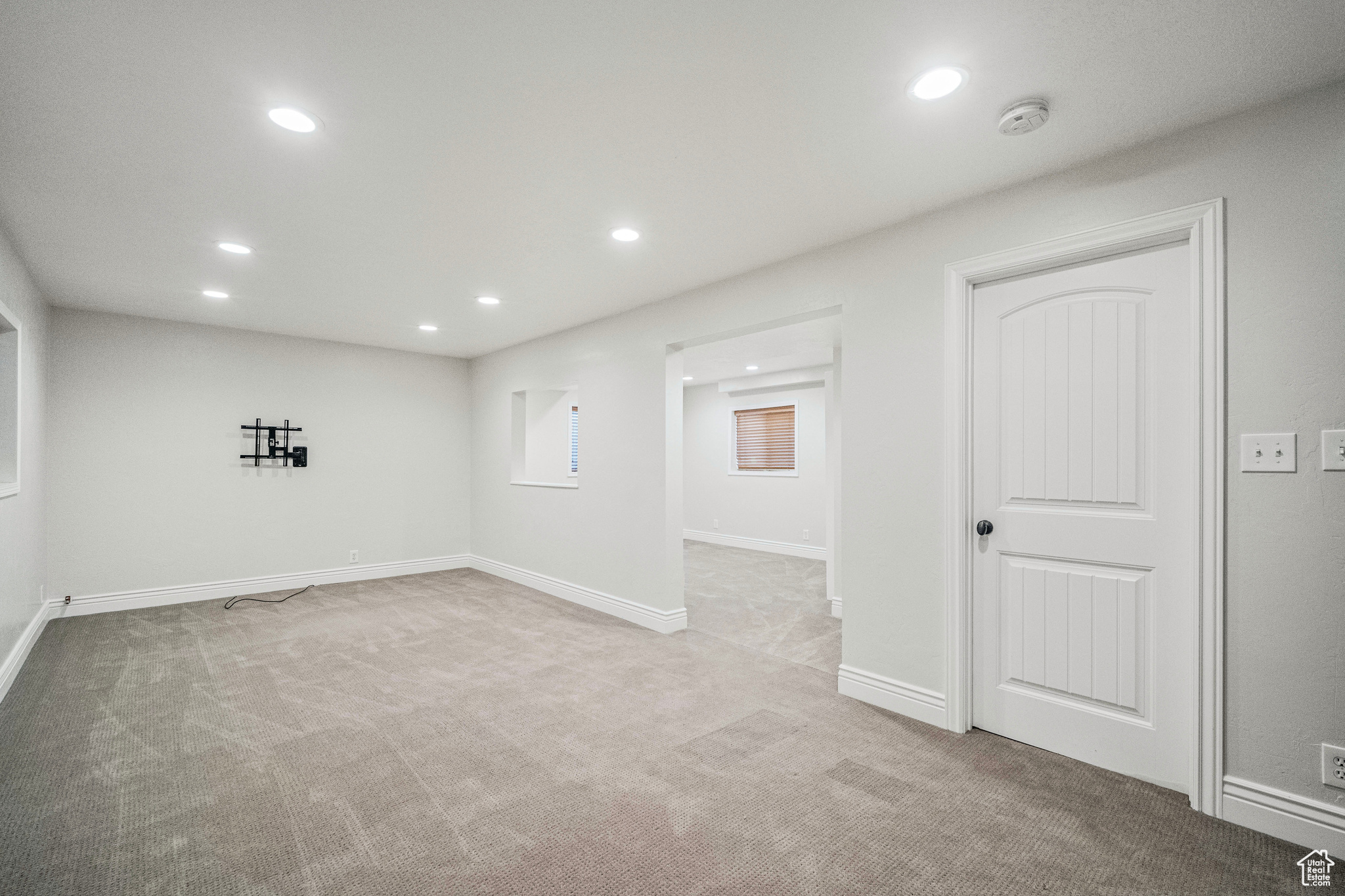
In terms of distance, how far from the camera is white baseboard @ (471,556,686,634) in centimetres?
430

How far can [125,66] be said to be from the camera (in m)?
1.75

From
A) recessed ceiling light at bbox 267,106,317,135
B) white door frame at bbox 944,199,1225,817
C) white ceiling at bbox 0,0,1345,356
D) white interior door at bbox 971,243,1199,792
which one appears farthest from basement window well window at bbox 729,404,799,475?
recessed ceiling light at bbox 267,106,317,135

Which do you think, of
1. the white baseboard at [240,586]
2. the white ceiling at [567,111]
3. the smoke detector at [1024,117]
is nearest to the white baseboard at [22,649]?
the white baseboard at [240,586]

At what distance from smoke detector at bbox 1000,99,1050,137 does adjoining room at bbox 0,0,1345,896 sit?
0.03 meters

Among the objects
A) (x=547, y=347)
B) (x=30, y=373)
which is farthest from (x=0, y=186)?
(x=547, y=347)

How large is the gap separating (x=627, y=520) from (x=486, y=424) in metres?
2.63

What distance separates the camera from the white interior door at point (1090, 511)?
2.19m

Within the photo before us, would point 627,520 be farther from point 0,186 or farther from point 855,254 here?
point 0,186

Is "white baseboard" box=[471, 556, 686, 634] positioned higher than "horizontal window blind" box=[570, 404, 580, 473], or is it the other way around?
"horizontal window blind" box=[570, 404, 580, 473]

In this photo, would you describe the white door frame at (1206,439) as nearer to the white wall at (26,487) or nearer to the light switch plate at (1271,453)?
the light switch plate at (1271,453)

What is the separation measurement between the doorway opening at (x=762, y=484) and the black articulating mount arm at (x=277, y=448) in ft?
Result: 11.9

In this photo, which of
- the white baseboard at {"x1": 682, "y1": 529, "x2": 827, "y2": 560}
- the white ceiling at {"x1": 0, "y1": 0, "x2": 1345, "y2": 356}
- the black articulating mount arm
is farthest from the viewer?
the white baseboard at {"x1": 682, "y1": 529, "x2": 827, "y2": 560}

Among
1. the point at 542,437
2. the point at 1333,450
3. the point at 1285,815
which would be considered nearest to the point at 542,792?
the point at 1285,815

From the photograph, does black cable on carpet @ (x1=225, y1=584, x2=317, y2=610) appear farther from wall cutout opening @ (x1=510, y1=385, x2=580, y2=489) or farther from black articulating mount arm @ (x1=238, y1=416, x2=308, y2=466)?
wall cutout opening @ (x1=510, y1=385, x2=580, y2=489)
